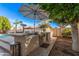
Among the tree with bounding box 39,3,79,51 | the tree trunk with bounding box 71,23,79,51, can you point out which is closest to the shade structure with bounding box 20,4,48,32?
the tree with bounding box 39,3,79,51

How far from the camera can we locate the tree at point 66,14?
313 centimetres

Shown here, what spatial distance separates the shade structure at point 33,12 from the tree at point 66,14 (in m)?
0.08

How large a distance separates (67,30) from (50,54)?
0.56m

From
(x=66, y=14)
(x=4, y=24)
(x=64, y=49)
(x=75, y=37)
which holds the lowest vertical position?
(x=64, y=49)

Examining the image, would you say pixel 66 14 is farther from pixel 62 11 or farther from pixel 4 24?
pixel 4 24

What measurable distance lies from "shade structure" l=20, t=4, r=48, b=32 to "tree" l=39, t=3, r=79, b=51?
8 centimetres

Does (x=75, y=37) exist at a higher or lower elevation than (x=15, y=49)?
higher

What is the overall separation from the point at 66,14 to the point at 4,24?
3.87 feet

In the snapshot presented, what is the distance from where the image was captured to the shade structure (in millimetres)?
3178

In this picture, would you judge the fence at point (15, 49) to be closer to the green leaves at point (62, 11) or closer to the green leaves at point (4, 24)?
the green leaves at point (4, 24)

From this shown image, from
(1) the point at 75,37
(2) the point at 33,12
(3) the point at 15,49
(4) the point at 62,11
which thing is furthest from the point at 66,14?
(3) the point at 15,49

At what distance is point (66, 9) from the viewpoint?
316 centimetres

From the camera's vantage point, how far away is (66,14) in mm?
3150

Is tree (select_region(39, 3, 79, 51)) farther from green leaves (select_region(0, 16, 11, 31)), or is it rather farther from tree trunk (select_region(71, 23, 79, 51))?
green leaves (select_region(0, 16, 11, 31))
